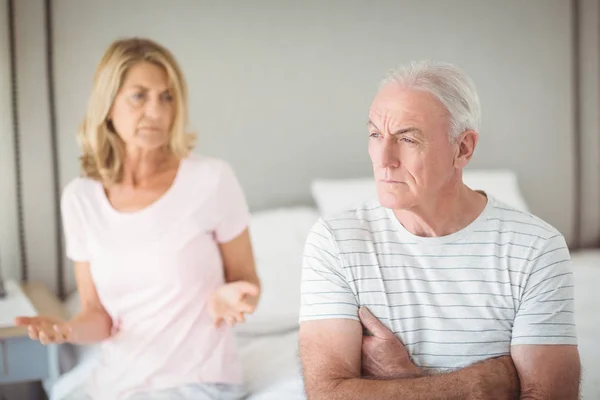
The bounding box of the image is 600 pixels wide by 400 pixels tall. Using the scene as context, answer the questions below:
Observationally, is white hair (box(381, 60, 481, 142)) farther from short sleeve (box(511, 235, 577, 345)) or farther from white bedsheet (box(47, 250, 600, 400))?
white bedsheet (box(47, 250, 600, 400))

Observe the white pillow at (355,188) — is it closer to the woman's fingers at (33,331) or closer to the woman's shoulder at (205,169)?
the woman's shoulder at (205,169)

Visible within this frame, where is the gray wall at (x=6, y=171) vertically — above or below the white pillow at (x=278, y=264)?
above

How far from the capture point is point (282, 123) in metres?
1.93

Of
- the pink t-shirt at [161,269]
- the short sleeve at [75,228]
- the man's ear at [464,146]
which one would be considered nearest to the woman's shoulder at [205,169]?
the pink t-shirt at [161,269]

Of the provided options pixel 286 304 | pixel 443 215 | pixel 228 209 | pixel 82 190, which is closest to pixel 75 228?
pixel 82 190

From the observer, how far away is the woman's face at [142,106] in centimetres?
138

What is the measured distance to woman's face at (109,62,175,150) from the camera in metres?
1.38

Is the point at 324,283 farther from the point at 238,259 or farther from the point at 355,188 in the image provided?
the point at 355,188

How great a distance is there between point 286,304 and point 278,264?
0.14m

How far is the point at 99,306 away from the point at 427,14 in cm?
108

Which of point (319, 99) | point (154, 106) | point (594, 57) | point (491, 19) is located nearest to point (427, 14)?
point (491, 19)

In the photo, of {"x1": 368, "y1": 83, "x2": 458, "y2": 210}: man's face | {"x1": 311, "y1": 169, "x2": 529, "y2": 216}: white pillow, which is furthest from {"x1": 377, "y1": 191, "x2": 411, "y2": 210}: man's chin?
{"x1": 311, "y1": 169, "x2": 529, "y2": 216}: white pillow

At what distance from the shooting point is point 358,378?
1146 millimetres

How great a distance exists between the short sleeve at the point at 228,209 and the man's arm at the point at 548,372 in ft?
1.89
